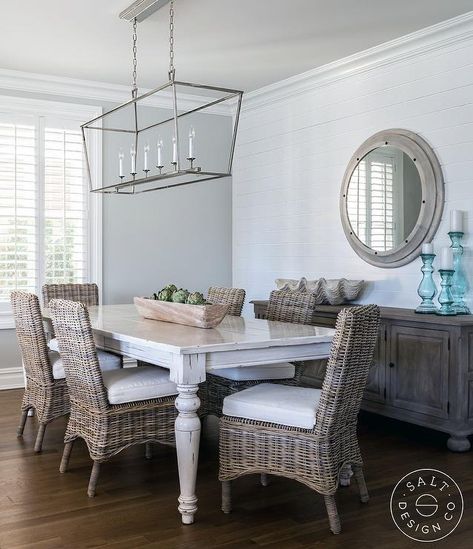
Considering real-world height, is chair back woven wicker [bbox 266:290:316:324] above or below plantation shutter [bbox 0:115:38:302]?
below

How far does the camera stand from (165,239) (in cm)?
663

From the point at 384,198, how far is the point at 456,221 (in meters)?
0.79

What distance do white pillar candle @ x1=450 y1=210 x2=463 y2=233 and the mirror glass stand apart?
1.31 ft

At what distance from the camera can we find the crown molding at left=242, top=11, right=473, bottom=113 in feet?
15.0

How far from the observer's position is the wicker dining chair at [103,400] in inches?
130

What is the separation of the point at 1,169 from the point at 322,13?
297cm

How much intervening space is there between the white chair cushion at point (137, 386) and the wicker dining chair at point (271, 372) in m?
0.39

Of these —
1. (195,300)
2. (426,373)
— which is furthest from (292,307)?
(426,373)

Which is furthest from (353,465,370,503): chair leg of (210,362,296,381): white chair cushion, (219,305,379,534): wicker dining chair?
(210,362,296,381): white chair cushion

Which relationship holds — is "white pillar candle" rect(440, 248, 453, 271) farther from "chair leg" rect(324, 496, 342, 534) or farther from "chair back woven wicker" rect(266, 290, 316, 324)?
"chair leg" rect(324, 496, 342, 534)

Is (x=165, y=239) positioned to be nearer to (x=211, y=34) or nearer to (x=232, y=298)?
(x=232, y=298)

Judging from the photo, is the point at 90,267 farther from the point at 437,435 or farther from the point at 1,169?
the point at 437,435

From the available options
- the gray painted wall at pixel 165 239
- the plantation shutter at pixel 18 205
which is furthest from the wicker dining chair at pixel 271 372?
the plantation shutter at pixel 18 205

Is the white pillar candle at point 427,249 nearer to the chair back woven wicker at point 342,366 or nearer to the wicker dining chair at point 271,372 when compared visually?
the wicker dining chair at point 271,372
